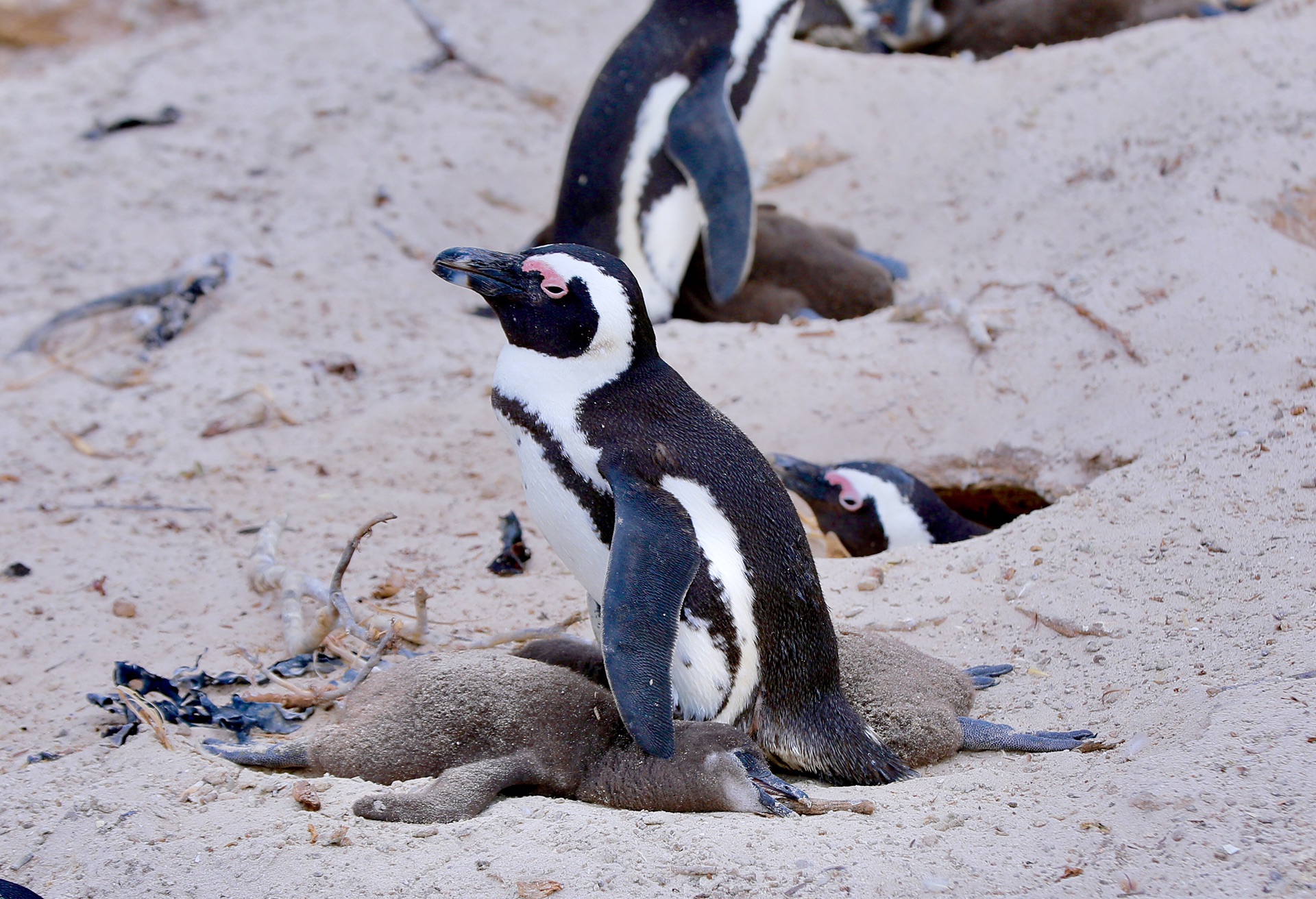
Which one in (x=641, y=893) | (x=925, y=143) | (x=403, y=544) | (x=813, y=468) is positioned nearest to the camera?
(x=641, y=893)

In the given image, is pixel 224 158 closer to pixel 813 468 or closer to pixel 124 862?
pixel 813 468

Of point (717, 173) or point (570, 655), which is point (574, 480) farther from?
point (717, 173)

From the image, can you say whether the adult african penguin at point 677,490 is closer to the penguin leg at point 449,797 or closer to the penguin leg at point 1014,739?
the penguin leg at point 1014,739

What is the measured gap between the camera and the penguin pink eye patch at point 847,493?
3672mm

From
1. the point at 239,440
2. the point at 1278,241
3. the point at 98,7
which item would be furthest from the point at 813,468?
the point at 98,7

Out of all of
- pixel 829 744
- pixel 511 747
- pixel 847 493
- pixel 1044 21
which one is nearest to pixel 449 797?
pixel 511 747

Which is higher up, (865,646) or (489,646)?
(865,646)

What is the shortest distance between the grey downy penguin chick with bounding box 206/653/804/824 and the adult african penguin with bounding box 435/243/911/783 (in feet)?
0.54

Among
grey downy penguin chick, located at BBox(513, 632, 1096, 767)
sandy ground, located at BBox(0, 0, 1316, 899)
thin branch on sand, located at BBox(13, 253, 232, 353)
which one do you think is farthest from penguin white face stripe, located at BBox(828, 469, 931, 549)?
thin branch on sand, located at BBox(13, 253, 232, 353)

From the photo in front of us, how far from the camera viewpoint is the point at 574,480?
90.9 inches

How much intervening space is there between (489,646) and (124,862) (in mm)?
1031

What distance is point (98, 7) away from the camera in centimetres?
863

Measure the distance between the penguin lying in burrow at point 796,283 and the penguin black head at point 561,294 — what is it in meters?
2.67

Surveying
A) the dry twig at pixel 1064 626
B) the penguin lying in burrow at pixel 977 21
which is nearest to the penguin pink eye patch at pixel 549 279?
the dry twig at pixel 1064 626
